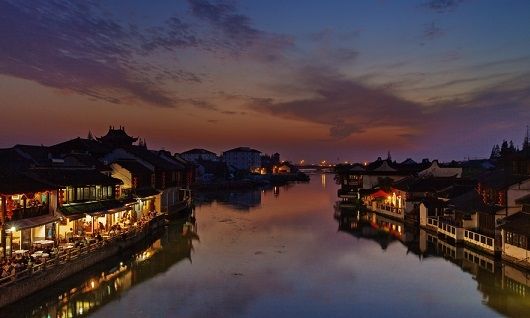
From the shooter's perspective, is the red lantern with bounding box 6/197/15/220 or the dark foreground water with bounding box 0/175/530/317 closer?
the dark foreground water with bounding box 0/175/530/317

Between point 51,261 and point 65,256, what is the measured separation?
5.14 ft

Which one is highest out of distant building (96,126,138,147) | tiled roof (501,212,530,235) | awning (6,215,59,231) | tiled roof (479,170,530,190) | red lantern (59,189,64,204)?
distant building (96,126,138,147)

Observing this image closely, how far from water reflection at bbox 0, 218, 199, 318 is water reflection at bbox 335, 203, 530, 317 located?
17.8 metres

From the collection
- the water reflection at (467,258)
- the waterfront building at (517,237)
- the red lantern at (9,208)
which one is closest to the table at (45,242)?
the red lantern at (9,208)

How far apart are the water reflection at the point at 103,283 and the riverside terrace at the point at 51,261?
1.71 feet

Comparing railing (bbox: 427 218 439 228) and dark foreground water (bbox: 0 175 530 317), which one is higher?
railing (bbox: 427 218 439 228)

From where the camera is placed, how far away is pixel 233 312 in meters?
22.7

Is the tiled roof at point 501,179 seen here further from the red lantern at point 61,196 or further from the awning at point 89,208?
the red lantern at point 61,196

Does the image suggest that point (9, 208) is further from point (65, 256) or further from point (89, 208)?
point (89, 208)

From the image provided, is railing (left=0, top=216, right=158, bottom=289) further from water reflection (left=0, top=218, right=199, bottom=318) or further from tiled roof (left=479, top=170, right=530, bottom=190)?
tiled roof (left=479, top=170, right=530, bottom=190)

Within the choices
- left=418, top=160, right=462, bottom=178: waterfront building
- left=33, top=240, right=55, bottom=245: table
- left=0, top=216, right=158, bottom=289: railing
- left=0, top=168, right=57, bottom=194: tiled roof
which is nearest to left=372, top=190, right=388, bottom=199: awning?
left=418, top=160, right=462, bottom=178: waterfront building

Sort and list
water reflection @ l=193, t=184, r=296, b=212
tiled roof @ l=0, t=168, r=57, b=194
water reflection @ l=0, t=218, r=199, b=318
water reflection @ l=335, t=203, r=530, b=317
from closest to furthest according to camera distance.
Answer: water reflection @ l=0, t=218, r=199, b=318 < water reflection @ l=335, t=203, r=530, b=317 < tiled roof @ l=0, t=168, r=57, b=194 < water reflection @ l=193, t=184, r=296, b=212

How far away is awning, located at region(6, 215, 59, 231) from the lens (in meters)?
26.3

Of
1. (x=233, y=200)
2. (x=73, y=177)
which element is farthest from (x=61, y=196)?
(x=233, y=200)
